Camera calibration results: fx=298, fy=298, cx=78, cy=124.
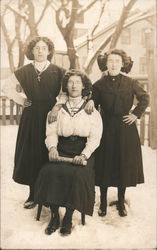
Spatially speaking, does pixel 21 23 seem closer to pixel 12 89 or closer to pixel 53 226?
pixel 12 89

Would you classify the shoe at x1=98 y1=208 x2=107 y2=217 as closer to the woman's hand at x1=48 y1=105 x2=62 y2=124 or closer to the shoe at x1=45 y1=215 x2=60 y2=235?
the shoe at x1=45 y1=215 x2=60 y2=235

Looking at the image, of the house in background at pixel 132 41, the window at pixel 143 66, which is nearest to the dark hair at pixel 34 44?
the house in background at pixel 132 41

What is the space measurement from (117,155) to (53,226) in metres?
0.77

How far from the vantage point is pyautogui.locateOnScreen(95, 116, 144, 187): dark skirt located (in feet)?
8.12

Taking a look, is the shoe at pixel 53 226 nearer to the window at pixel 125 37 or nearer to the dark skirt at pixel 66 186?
the dark skirt at pixel 66 186

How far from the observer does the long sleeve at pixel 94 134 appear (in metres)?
2.32

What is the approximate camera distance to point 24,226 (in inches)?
93.7

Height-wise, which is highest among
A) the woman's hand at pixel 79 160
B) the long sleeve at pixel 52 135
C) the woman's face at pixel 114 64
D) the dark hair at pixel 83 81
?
the woman's face at pixel 114 64

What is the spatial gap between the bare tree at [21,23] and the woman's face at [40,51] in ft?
1.18

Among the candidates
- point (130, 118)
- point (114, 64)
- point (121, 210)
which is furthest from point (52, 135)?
point (121, 210)

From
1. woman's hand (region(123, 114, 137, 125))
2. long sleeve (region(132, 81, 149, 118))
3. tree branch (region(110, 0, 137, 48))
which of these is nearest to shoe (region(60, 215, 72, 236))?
woman's hand (region(123, 114, 137, 125))

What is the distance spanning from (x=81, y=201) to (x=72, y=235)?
301 mm

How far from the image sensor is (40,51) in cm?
243

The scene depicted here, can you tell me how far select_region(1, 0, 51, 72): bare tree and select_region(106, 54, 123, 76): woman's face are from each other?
814mm
